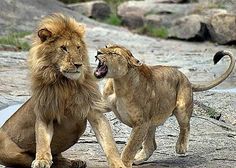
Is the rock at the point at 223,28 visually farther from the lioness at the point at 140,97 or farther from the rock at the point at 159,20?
the lioness at the point at 140,97

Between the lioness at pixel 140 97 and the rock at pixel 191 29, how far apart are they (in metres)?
12.3

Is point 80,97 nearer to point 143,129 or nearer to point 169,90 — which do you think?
point 143,129

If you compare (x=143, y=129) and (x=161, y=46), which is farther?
(x=161, y=46)

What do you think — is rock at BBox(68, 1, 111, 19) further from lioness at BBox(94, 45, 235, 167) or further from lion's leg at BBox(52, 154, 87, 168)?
lion's leg at BBox(52, 154, 87, 168)

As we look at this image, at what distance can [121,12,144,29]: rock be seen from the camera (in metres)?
21.0

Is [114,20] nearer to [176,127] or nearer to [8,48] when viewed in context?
[8,48]

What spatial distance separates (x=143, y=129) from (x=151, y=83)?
1.45 feet

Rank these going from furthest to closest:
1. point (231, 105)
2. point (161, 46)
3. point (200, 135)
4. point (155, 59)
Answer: point (161, 46)
point (155, 59)
point (231, 105)
point (200, 135)

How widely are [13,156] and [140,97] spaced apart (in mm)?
1055

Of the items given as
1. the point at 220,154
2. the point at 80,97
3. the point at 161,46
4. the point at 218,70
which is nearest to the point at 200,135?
the point at 220,154

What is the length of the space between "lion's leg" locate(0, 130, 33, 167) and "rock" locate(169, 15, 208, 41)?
13.1 metres

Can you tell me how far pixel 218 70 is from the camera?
10.9m

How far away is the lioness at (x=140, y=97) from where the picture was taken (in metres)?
5.20

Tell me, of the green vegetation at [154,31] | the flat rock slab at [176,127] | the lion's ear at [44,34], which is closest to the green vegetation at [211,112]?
the flat rock slab at [176,127]
